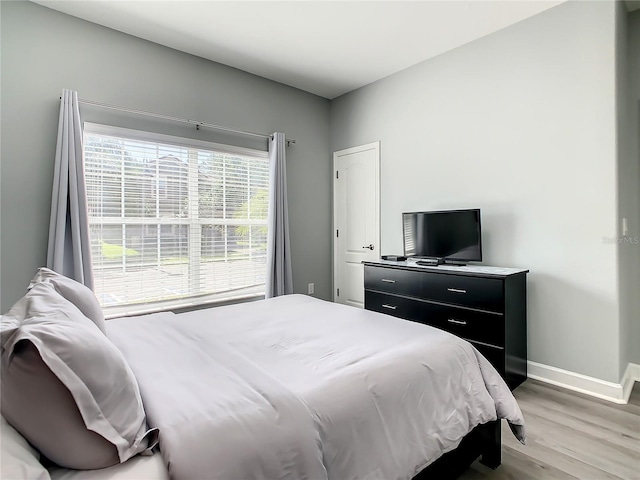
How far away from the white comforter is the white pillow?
10.2 inches

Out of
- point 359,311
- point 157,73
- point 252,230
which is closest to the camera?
point 359,311

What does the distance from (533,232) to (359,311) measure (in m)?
1.71

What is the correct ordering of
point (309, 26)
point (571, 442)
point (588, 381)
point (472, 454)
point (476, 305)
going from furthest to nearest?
point (309, 26) → point (476, 305) → point (588, 381) → point (571, 442) → point (472, 454)

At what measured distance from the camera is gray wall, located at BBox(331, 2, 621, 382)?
249 cm

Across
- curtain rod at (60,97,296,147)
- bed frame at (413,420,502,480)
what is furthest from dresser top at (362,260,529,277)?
curtain rod at (60,97,296,147)

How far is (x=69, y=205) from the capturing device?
270 centimetres

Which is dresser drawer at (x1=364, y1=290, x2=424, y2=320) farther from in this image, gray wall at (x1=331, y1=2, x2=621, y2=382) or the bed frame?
the bed frame

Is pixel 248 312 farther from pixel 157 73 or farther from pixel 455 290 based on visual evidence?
pixel 157 73

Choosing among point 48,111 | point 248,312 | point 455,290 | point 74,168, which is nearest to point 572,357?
point 455,290

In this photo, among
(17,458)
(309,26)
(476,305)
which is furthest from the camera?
(309,26)

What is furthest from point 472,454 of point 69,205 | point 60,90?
point 60,90

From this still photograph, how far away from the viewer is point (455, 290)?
2.81m

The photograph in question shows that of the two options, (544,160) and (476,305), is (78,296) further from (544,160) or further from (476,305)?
(544,160)

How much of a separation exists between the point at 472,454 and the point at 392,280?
1.79m
